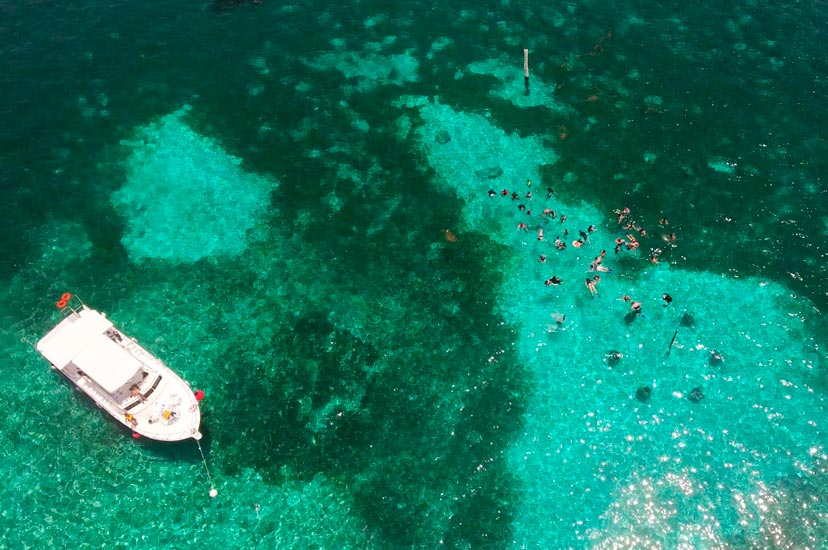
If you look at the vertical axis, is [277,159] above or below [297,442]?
above

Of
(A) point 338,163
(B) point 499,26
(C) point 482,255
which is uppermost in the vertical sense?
(B) point 499,26

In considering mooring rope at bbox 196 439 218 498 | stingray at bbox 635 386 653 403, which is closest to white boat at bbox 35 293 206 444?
mooring rope at bbox 196 439 218 498

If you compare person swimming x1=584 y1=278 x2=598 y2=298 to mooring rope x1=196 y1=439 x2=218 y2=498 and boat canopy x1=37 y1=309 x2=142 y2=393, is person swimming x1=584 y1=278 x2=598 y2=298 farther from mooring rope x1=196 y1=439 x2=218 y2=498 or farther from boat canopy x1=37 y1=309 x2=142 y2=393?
boat canopy x1=37 y1=309 x2=142 y2=393

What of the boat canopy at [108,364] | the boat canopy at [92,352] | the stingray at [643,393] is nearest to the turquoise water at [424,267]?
the stingray at [643,393]

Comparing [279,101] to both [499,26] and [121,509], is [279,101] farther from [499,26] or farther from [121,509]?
[121,509]

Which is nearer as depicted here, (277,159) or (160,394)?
(160,394)

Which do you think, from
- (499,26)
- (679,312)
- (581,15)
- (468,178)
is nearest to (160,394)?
(468,178)
